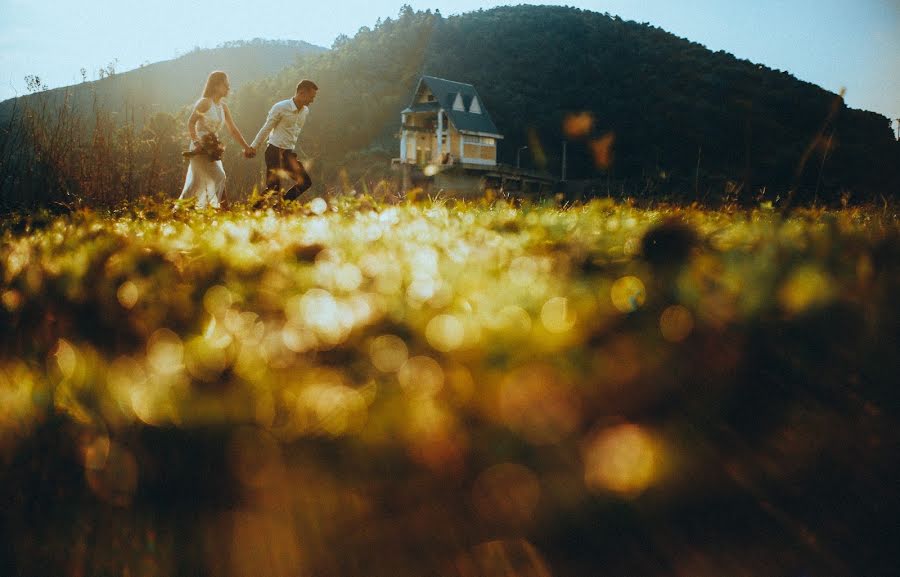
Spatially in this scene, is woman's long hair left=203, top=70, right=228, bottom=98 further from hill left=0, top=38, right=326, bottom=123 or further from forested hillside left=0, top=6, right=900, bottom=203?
hill left=0, top=38, right=326, bottom=123

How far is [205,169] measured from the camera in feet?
28.6

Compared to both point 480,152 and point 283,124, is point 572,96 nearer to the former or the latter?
point 480,152

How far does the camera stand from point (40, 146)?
7.35 meters

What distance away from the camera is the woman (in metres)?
8.45

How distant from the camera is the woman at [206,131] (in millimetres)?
8453

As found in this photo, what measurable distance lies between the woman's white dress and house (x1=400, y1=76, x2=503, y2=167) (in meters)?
30.7

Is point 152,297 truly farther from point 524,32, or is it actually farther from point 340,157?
point 524,32

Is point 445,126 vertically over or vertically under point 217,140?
under

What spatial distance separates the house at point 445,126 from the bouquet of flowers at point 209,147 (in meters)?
31.0

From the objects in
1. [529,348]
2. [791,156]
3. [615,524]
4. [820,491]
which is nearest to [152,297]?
[529,348]

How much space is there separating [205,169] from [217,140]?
0.47 m

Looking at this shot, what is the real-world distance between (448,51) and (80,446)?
7756 cm

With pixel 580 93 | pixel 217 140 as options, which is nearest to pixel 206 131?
pixel 217 140

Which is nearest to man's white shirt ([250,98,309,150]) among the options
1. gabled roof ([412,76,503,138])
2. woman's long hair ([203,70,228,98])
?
woman's long hair ([203,70,228,98])
